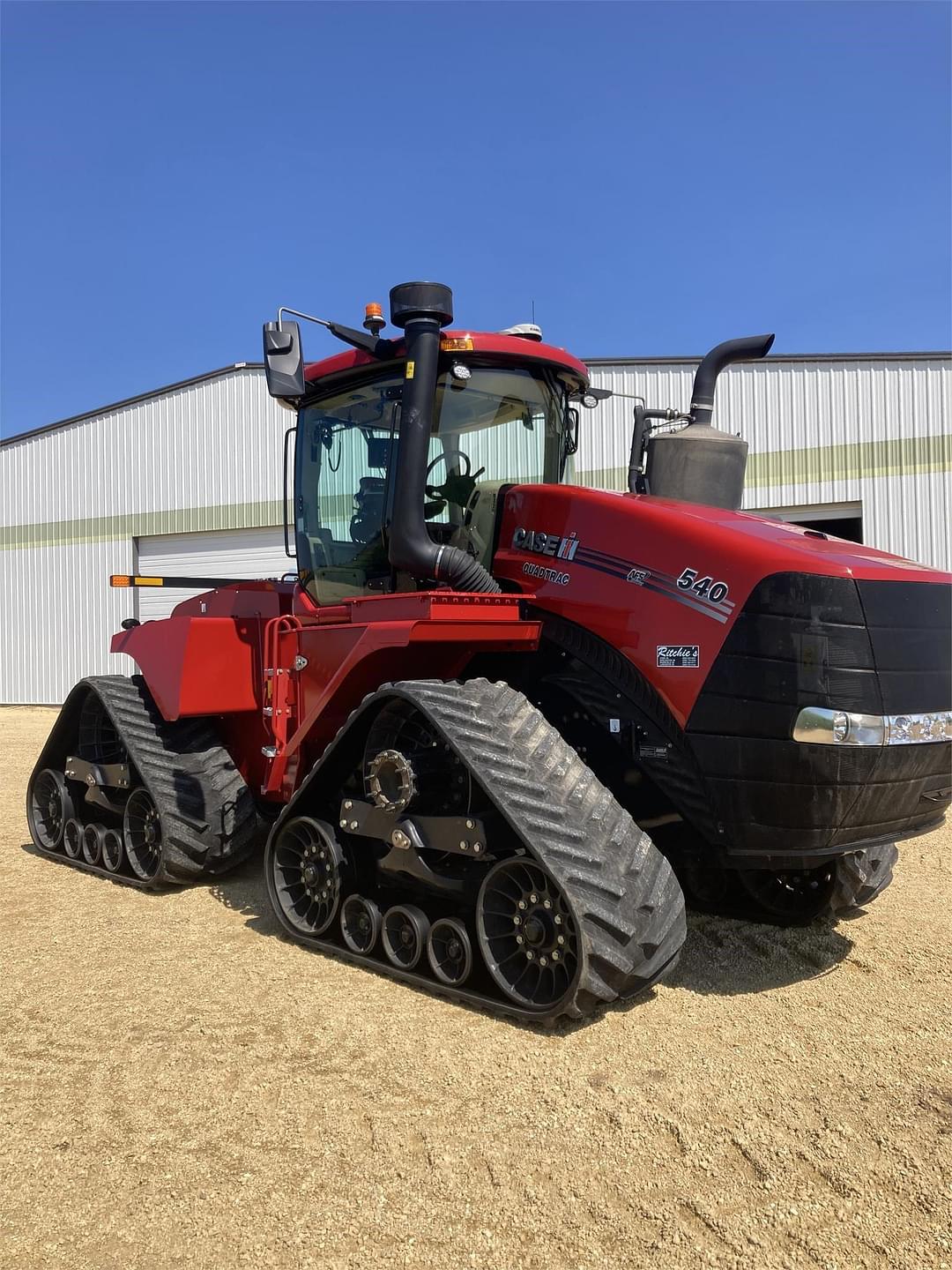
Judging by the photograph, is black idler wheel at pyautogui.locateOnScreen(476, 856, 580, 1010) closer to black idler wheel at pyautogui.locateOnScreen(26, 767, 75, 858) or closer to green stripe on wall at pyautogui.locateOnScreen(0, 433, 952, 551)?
black idler wheel at pyautogui.locateOnScreen(26, 767, 75, 858)

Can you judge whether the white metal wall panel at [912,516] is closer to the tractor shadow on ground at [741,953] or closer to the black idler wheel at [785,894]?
the black idler wheel at [785,894]

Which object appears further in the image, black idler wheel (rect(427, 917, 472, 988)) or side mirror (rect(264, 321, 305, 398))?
side mirror (rect(264, 321, 305, 398))

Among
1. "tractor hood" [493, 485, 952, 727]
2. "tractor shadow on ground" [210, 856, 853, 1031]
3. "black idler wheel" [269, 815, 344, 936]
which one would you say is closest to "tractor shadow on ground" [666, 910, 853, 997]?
"tractor shadow on ground" [210, 856, 853, 1031]

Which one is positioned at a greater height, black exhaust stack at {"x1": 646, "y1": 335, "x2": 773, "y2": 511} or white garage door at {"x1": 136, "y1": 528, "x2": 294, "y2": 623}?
black exhaust stack at {"x1": 646, "y1": 335, "x2": 773, "y2": 511}

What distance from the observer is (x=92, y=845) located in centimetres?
688

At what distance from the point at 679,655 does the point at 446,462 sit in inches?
65.7

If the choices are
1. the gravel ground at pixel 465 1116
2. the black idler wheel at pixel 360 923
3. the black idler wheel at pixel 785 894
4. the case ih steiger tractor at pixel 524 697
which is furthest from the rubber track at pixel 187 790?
the black idler wheel at pixel 785 894

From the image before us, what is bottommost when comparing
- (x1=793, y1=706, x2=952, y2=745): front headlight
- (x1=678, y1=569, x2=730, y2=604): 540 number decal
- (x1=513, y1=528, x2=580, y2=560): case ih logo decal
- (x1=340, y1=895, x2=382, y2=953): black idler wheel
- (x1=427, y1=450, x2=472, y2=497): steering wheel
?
(x1=340, y1=895, x2=382, y2=953): black idler wheel

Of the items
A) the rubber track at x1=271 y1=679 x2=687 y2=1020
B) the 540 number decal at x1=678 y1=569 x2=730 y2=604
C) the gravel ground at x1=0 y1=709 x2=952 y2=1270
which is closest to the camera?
the gravel ground at x1=0 y1=709 x2=952 y2=1270

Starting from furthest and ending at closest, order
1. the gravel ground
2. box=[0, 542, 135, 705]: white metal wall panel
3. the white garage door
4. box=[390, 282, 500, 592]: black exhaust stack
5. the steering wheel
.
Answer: box=[0, 542, 135, 705]: white metal wall panel → the white garage door → the steering wheel → box=[390, 282, 500, 592]: black exhaust stack → the gravel ground

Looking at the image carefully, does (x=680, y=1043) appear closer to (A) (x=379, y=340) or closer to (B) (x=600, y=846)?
(B) (x=600, y=846)

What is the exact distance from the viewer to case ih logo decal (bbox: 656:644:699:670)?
13.5 ft

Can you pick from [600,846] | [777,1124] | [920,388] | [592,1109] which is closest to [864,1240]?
[777,1124]

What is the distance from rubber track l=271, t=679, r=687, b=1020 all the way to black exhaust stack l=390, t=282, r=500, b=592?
0.68m
